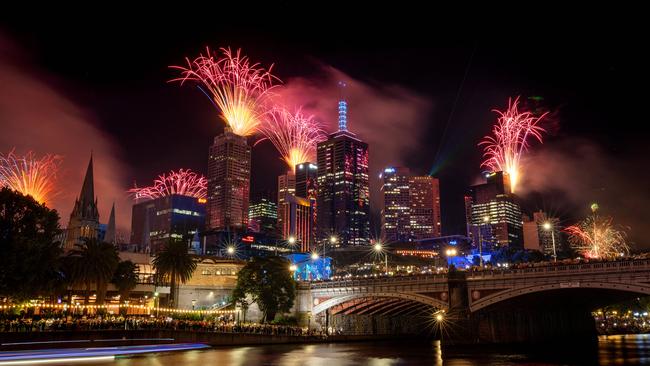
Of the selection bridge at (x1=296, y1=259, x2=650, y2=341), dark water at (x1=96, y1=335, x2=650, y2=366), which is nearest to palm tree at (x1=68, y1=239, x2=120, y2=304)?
dark water at (x1=96, y1=335, x2=650, y2=366)

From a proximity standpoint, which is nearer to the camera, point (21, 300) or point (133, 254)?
point (21, 300)

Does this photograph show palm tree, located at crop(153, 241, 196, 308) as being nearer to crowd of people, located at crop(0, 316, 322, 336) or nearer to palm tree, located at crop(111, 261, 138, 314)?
palm tree, located at crop(111, 261, 138, 314)

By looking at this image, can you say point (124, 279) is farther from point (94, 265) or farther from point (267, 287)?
point (267, 287)

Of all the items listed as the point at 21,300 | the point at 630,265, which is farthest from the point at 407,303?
the point at 21,300

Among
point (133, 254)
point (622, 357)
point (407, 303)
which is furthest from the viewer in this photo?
point (133, 254)

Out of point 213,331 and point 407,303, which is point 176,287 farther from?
point 407,303

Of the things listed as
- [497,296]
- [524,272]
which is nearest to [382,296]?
[497,296]

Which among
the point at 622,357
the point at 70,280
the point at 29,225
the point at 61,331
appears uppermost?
the point at 29,225
